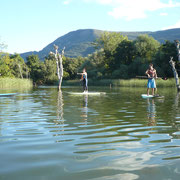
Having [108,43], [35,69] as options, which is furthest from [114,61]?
[35,69]

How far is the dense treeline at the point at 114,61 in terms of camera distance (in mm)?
61500

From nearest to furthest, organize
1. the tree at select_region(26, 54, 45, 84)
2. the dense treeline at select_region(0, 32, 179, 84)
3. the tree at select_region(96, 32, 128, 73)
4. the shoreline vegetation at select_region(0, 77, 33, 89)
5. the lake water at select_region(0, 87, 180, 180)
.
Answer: the lake water at select_region(0, 87, 180, 180) → the shoreline vegetation at select_region(0, 77, 33, 89) → the dense treeline at select_region(0, 32, 179, 84) → the tree at select_region(96, 32, 128, 73) → the tree at select_region(26, 54, 45, 84)

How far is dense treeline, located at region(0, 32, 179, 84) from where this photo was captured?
202 feet

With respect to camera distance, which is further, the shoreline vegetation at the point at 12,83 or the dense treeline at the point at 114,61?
the dense treeline at the point at 114,61

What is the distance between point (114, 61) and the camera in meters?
80.8

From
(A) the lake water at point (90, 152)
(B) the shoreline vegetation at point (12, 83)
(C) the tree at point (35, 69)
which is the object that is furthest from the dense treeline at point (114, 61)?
(A) the lake water at point (90, 152)

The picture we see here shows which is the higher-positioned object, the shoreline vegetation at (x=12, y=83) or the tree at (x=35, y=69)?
the tree at (x=35, y=69)

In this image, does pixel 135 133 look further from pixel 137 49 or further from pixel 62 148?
pixel 137 49

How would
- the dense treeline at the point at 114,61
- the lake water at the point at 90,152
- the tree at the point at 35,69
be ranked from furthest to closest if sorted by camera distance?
the tree at the point at 35,69
the dense treeline at the point at 114,61
the lake water at the point at 90,152

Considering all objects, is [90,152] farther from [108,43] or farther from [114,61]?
[108,43]

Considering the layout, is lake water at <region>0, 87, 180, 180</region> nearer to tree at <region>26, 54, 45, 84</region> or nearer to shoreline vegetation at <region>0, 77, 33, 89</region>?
shoreline vegetation at <region>0, 77, 33, 89</region>

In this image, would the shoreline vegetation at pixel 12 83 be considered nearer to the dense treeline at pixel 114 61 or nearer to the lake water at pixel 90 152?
the dense treeline at pixel 114 61

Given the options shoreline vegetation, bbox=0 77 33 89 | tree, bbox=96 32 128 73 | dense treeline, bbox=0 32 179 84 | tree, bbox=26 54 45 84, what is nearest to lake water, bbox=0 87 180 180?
shoreline vegetation, bbox=0 77 33 89

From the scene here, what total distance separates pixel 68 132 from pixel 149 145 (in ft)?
6.63
